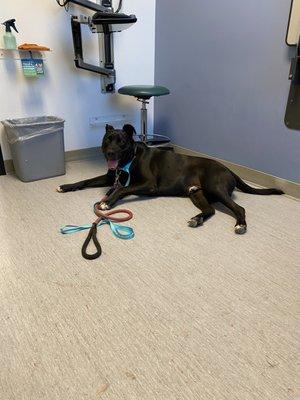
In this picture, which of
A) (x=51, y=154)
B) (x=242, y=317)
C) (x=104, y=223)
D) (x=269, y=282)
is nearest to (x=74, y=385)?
(x=242, y=317)

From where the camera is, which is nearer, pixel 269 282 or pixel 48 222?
pixel 269 282

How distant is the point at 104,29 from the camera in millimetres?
2238

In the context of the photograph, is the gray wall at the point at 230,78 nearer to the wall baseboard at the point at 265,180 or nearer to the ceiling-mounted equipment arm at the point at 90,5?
the wall baseboard at the point at 265,180

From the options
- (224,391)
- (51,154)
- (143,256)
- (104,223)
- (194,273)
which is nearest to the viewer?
(224,391)

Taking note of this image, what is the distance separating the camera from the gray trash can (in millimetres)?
2105

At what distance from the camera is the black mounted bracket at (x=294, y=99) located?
5.81 feet

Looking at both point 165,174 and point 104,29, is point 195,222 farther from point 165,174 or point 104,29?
point 104,29

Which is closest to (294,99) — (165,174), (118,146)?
(165,174)

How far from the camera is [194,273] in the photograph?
124 centimetres

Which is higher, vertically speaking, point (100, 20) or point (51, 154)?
point (100, 20)

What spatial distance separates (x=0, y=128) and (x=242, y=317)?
2.18 meters

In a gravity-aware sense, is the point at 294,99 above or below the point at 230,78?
below

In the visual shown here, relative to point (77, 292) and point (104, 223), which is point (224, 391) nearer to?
point (77, 292)

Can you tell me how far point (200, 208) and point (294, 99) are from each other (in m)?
0.92
